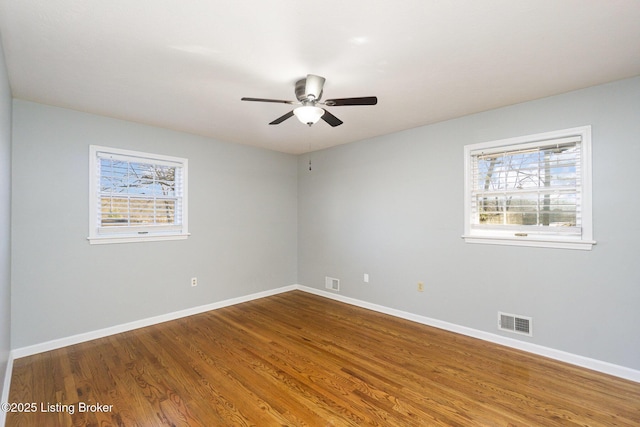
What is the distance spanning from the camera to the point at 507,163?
323 centimetres

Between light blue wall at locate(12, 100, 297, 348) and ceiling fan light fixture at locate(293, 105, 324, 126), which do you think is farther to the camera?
light blue wall at locate(12, 100, 297, 348)

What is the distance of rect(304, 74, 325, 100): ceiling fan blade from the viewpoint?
2.40 meters

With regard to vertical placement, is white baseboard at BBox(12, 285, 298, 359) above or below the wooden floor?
above

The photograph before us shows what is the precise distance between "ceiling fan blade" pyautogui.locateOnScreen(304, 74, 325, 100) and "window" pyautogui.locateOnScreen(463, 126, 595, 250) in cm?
198

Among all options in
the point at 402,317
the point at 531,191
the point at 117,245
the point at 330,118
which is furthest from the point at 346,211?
the point at 117,245

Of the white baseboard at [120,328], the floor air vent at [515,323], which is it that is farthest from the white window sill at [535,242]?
the white baseboard at [120,328]

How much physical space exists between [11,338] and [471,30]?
15.3 ft

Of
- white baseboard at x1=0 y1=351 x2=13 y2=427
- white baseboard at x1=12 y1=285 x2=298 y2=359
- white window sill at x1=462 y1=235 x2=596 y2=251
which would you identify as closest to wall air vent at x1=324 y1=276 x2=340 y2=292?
white baseboard at x1=12 y1=285 x2=298 y2=359

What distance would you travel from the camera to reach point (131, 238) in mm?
3607

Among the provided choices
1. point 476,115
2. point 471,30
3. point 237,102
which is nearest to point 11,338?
point 237,102

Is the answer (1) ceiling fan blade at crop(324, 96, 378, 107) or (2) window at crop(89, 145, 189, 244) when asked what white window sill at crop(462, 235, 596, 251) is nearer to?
(1) ceiling fan blade at crop(324, 96, 378, 107)

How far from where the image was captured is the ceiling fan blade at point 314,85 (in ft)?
7.88

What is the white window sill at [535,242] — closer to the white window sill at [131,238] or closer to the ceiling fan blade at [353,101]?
the ceiling fan blade at [353,101]

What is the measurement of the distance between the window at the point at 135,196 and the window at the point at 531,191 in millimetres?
3744
